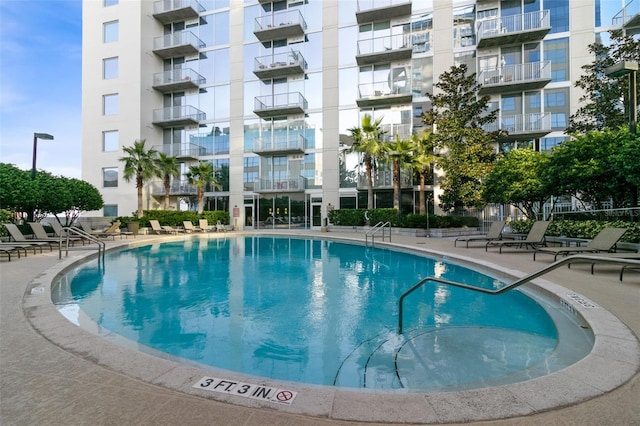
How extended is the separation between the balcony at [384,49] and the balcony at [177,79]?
43.0 ft

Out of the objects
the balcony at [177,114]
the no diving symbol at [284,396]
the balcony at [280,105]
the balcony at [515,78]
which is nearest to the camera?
the no diving symbol at [284,396]

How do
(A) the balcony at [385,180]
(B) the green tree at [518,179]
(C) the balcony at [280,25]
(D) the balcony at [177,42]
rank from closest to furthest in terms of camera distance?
(B) the green tree at [518,179]
(A) the balcony at [385,180]
(C) the balcony at [280,25]
(D) the balcony at [177,42]

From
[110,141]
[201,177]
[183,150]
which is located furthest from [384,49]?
[110,141]

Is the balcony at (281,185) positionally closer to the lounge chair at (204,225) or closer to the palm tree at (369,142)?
the lounge chair at (204,225)

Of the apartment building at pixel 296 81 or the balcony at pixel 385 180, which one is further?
the balcony at pixel 385 180

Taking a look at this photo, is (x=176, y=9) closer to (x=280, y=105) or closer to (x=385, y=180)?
(x=280, y=105)

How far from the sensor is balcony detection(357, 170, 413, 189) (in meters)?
21.3

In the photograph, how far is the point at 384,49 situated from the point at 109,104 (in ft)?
71.0

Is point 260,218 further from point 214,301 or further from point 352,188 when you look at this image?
point 214,301

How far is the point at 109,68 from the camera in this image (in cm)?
2623

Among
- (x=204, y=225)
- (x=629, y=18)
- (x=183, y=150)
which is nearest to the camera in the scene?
(x=629, y=18)

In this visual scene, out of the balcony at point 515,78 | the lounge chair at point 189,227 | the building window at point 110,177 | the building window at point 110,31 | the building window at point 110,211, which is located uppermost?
the building window at point 110,31

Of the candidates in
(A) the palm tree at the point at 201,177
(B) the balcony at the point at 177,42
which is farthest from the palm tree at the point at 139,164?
(B) the balcony at the point at 177,42

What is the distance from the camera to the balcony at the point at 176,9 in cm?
2581
